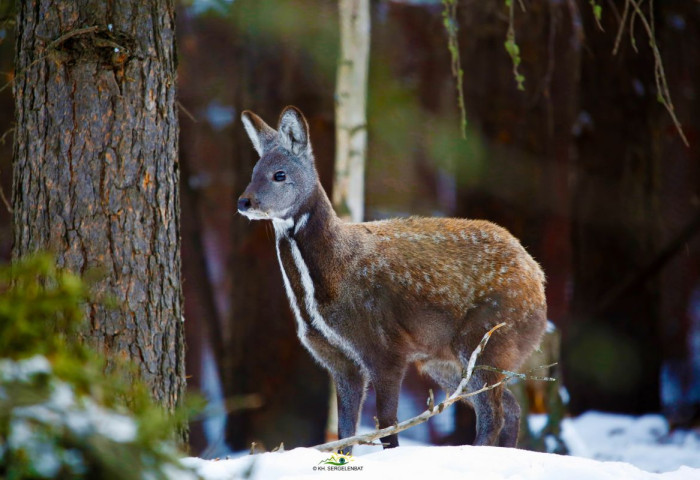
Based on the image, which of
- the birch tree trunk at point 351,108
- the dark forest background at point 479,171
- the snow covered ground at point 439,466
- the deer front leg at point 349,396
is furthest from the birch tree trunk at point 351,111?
the snow covered ground at point 439,466

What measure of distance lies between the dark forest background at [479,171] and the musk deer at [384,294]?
9.78 feet

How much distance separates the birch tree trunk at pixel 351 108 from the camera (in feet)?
22.8

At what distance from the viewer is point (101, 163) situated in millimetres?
3686

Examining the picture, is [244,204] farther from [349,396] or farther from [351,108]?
[351,108]

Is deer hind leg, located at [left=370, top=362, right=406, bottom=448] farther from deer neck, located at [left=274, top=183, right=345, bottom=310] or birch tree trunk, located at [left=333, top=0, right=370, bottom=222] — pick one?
birch tree trunk, located at [left=333, top=0, right=370, bottom=222]

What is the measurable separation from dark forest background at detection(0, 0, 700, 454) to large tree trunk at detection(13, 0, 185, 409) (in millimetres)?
4270

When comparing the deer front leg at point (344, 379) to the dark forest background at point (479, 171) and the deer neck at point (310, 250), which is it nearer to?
the deer neck at point (310, 250)

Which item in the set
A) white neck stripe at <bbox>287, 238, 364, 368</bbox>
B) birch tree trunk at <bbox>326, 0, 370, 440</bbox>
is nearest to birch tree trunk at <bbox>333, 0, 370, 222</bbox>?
birch tree trunk at <bbox>326, 0, 370, 440</bbox>

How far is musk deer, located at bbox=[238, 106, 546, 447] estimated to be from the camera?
4.71 metres

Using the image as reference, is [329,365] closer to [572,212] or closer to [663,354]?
[572,212]

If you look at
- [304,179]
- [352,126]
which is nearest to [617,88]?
[352,126]

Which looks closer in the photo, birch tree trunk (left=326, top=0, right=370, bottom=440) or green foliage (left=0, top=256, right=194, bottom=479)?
green foliage (left=0, top=256, right=194, bottom=479)

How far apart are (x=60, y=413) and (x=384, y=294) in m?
3.29

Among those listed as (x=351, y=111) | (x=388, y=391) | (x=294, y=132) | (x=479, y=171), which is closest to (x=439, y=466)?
(x=388, y=391)
